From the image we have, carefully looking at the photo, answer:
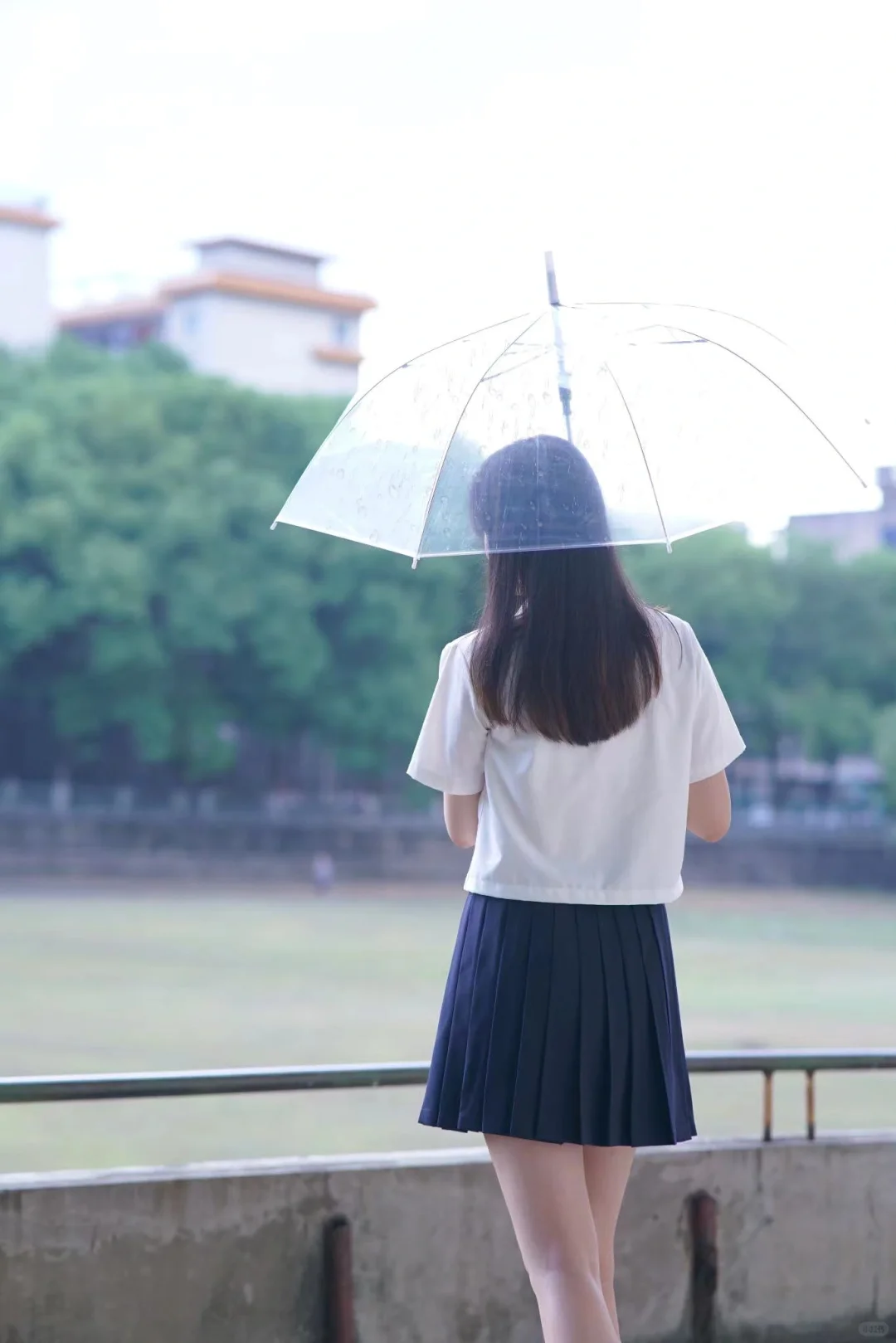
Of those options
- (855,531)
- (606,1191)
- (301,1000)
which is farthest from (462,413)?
(855,531)

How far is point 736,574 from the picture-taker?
3300 cm

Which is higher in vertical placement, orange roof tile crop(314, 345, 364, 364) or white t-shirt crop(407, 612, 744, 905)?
orange roof tile crop(314, 345, 364, 364)

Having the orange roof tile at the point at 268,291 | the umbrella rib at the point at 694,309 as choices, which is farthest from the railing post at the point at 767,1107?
the orange roof tile at the point at 268,291

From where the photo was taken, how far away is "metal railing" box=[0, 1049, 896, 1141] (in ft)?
7.02

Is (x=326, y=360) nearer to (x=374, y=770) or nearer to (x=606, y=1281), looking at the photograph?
(x=374, y=770)

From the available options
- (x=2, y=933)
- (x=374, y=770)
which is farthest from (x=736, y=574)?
(x=2, y=933)

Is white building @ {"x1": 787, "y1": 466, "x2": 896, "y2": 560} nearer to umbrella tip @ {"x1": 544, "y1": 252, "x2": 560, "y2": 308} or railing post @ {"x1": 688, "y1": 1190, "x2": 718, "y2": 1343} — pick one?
railing post @ {"x1": 688, "y1": 1190, "x2": 718, "y2": 1343}

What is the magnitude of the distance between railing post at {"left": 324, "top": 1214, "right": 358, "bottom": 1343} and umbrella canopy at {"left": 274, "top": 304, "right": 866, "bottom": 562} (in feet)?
2.92

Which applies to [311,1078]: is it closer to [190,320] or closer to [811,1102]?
[811,1102]

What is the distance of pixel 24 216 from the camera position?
115ft

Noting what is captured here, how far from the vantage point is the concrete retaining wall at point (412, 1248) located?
2.15 metres

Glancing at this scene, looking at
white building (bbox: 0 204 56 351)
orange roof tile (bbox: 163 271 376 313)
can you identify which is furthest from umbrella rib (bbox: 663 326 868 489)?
orange roof tile (bbox: 163 271 376 313)

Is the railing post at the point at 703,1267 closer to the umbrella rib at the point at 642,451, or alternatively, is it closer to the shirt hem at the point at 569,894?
the shirt hem at the point at 569,894

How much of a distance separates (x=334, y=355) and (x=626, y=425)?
1468 inches
